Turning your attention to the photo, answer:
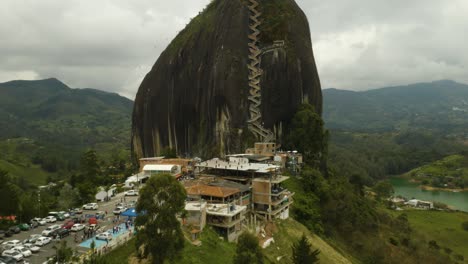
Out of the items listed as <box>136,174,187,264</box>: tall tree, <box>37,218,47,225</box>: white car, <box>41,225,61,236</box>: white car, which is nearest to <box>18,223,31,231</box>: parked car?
<box>37,218,47,225</box>: white car

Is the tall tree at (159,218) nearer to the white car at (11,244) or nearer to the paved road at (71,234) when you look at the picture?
the paved road at (71,234)

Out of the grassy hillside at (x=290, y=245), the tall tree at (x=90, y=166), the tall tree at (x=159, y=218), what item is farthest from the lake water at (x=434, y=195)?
the tall tree at (x=159, y=218)

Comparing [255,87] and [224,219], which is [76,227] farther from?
[255,87]

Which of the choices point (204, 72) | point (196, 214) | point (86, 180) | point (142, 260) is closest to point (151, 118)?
point (204, 72)

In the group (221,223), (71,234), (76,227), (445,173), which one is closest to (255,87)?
(221,223)

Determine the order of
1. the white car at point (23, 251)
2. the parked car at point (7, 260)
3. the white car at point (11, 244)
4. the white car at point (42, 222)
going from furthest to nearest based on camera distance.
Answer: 1. the white car at point (42, 222)
2. the white car at point (11, 244)
3. the white car at point (23, 251)
4. the parked car at point (7, 260)

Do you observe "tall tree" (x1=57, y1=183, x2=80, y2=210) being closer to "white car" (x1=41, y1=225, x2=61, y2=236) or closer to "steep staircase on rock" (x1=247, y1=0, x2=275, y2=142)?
"white car" (x1=41, y1=225, x2=61, y2=236)
